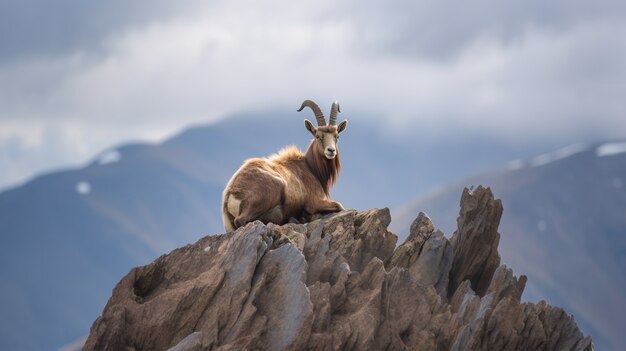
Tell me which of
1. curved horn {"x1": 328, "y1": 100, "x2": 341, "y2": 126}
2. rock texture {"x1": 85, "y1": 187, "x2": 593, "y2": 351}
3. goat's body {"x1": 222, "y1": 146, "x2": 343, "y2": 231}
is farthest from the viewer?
curved horn {"x1": 328, "y1": 100, "x2": 341, "y2": 126}

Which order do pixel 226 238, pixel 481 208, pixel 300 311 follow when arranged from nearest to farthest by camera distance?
pixel 300 311 → pixel 226 238 → pixel 481 208

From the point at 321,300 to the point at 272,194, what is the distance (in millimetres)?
4875

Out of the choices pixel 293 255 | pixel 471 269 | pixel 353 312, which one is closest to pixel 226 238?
pixel 293 255

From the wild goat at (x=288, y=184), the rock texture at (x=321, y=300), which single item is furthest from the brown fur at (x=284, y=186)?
the rock texture at (x=321, y=300)

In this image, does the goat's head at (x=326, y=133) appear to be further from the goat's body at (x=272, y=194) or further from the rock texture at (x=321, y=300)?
the rock texture at (x=321, y=300)

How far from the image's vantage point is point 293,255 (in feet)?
115

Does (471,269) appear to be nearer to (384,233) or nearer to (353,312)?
(384,233)

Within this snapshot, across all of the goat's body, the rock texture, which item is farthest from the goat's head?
the rock texture

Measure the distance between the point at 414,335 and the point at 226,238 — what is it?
20.7ft

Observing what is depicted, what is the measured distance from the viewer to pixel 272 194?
3772 centimetres

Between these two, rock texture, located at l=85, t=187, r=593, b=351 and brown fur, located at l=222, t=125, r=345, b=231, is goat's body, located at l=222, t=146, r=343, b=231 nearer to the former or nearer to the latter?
brown fur, located at l=222, t=125, r=345, b=231

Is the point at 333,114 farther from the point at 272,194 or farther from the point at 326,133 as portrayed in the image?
the point at 272,194

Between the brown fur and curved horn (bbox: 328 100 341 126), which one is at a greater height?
curved horn (bbox: 328 100 341 126)

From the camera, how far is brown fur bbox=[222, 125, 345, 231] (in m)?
37.6
